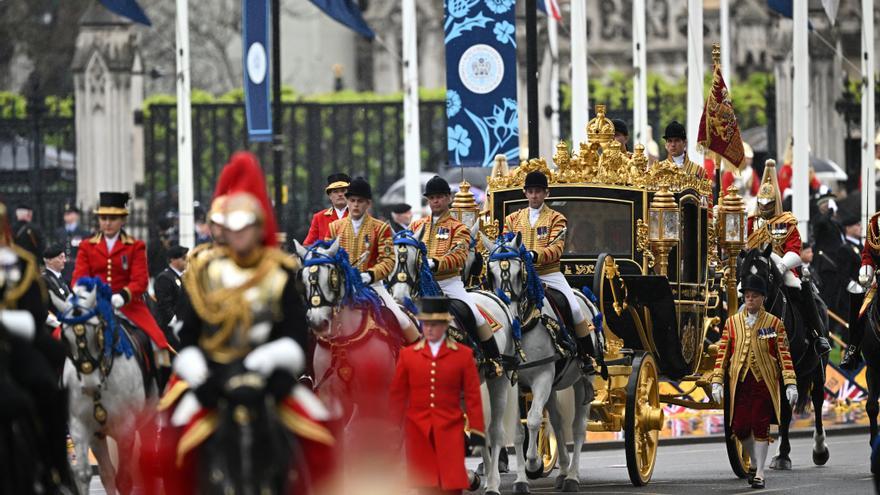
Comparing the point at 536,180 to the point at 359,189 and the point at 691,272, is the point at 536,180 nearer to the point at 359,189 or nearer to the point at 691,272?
the point at 359,189

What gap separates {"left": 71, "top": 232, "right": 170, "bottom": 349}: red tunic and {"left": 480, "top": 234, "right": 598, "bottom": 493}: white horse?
283 cm

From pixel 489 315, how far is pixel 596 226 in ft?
9.99

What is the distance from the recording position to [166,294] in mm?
21781

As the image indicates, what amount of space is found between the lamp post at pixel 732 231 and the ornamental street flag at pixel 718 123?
4.80ft

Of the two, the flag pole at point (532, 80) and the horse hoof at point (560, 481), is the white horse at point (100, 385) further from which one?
the flag pole at point (532, 80)

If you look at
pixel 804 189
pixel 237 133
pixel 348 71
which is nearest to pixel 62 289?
pixel 804 189

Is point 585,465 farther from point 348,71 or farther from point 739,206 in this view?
point 348,71

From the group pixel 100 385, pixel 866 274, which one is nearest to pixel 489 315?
pixel 100 385

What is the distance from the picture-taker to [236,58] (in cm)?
5506

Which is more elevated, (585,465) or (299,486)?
(299,486)

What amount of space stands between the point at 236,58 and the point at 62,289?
35493 millimetres

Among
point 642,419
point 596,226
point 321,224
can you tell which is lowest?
point 642,419

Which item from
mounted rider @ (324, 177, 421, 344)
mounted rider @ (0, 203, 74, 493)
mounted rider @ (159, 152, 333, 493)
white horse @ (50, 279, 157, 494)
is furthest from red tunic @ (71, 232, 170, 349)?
mounted rider @ (159, 152, 333, 493)

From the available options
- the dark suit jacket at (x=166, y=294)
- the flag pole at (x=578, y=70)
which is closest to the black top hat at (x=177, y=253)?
the dark suit jacket at (x=166, y=294)
